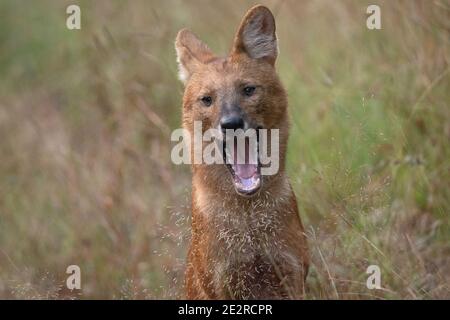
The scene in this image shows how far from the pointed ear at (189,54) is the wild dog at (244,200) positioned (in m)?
0.18

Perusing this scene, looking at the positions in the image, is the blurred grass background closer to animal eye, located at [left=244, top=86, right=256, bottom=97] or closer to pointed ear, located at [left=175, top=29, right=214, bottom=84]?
animal eye, located at [left=244, top=86, right=256, bottom=97]

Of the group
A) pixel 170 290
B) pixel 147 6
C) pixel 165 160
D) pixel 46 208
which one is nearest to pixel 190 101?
pixel 170 290

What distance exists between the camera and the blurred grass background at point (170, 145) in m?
5.53

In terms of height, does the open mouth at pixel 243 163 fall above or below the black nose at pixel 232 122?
below

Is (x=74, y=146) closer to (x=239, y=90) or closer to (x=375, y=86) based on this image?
(x=375, y=86)

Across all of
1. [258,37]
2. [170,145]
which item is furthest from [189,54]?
[170,145]

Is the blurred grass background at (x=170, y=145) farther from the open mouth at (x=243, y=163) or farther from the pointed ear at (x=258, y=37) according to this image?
the pointed ear at (x=258, y=37)

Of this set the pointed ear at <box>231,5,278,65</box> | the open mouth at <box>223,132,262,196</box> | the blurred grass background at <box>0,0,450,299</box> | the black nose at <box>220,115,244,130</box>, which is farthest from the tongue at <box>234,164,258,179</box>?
the pointed ear at <box>231,5,278,65</box>

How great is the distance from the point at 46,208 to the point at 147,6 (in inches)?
122

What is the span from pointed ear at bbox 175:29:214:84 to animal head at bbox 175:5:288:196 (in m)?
0.01

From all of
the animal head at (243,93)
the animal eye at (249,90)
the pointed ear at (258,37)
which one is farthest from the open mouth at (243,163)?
the pointed ear at (258,37)

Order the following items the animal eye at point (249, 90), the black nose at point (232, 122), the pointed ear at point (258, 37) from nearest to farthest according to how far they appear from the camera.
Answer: the black nose at point (232, 122) < the animal eye at point (249, 90) < the pointed ear at point (258, 37)

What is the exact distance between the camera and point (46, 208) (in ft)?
26.9
